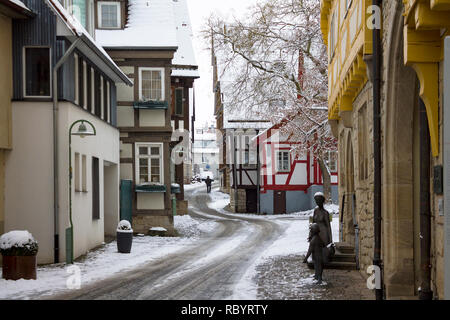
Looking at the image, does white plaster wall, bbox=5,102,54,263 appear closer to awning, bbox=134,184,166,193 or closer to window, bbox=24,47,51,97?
window, bbox=24,47,51,97

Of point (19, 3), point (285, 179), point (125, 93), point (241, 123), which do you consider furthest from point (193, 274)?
point (241, 123)

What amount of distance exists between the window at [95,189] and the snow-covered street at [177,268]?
117 centimetres

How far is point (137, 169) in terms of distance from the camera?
2703 cm

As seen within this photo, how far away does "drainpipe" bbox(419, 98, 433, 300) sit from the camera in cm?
870

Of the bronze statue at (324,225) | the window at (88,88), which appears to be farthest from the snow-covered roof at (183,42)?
the bronze statue at (324,225)

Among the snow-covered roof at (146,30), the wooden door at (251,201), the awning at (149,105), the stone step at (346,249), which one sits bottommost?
the wooden door at (251,201)

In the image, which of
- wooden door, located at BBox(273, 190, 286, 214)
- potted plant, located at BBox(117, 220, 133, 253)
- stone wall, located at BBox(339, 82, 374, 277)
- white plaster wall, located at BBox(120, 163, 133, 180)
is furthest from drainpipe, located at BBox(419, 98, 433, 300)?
wooden door, located at BBox(273, 190, 286, 214)

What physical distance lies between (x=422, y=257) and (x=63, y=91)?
10895mm

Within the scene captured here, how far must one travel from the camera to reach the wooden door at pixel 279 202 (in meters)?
44.1

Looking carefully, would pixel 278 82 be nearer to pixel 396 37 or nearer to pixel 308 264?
pixel 308 264

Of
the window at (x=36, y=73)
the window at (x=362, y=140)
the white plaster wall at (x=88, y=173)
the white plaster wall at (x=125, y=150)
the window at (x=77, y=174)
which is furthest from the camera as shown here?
the white plaster wall at (x=125, y=150)

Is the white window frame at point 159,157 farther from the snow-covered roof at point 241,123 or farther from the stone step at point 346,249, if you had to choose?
the snow-covered roof at point 241,123

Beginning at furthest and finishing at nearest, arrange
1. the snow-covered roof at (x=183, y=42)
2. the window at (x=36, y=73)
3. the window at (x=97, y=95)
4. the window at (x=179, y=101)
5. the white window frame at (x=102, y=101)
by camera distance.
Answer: the snow-covered roof at (x=183, y=42) → the window at (x=179, y=101) → the white window frame at (x=102, y=101) → the window at (x=97, y=95) → the window at (x=36, y=73)

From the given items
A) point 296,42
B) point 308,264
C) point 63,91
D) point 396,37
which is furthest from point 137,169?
point 396,37
